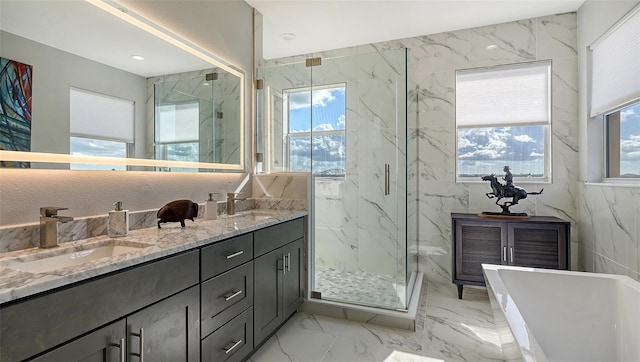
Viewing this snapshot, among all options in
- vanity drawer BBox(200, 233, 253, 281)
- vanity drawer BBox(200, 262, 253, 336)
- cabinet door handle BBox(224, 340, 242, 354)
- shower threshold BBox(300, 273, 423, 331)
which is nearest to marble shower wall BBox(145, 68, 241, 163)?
vanity drawer BBox(200, 233, 253, 281)

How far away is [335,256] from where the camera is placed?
9.34 feet

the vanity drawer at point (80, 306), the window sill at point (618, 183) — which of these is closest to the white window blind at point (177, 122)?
the vanity drawer at point (80, 306)

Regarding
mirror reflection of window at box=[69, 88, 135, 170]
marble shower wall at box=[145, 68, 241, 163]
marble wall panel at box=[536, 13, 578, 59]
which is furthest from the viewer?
marble wall panel at box=[536, 13, 578, 59]

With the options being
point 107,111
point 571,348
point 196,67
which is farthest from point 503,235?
point 107,111

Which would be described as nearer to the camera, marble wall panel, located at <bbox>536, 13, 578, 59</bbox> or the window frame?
the window frame

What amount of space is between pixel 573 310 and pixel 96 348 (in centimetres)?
241

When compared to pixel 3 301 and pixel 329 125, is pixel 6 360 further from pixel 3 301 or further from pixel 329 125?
pixel 329 125

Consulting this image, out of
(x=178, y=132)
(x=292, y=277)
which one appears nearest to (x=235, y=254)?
(x=292, y=277)

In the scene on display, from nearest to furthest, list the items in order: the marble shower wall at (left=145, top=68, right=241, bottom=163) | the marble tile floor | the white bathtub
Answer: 1. the white bathtub
2. the marble shower wall at (left=145, top=68, right=241, bottom=163)
3. the marble tile floor

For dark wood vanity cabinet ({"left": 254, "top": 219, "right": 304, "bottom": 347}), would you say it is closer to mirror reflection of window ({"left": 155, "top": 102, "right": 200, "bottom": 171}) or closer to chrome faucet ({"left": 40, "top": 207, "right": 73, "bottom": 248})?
mirror reflection of window ({"left": 155, "top": 102, "right": 200, "bottom": 171})

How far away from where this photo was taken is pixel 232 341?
65.4 inches

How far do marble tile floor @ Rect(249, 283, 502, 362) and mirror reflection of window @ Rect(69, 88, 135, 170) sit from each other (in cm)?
151

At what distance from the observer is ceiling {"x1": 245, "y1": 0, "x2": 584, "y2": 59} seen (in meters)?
2.74

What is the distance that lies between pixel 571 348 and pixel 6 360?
247 cm
